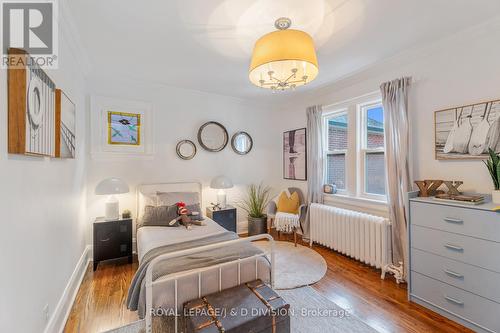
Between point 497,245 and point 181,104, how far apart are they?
3.96 m

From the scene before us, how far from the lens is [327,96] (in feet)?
11.8

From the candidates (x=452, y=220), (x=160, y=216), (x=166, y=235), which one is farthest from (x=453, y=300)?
(x=160, y=216)

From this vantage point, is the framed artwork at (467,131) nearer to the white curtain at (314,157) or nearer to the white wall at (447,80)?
the white wall at (447,80)

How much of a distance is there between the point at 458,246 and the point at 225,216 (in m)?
2.78

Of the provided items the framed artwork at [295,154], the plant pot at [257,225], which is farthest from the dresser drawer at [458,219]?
the plant pot at [257,225]

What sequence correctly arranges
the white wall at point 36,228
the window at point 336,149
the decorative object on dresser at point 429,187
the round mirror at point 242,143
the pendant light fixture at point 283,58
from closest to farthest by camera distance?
the white wall at point 36,228
the pendant light fixture at point 283,58
the decorative object on dresser at point 429,187
the window at point 336,149
the round mirror at point 242,143

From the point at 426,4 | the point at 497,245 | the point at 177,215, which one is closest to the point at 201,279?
the point at 177,215

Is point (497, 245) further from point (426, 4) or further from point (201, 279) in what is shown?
point (201, 279)

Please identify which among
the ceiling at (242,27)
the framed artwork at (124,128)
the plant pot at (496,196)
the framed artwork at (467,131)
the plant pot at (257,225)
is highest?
the ceiling at (242,27)

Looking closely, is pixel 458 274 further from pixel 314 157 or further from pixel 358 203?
pixel 314 157

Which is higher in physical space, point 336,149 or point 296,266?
point 336,149

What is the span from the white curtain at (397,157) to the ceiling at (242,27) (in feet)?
1.49

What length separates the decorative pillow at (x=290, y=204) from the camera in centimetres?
381

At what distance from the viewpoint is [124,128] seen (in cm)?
330
